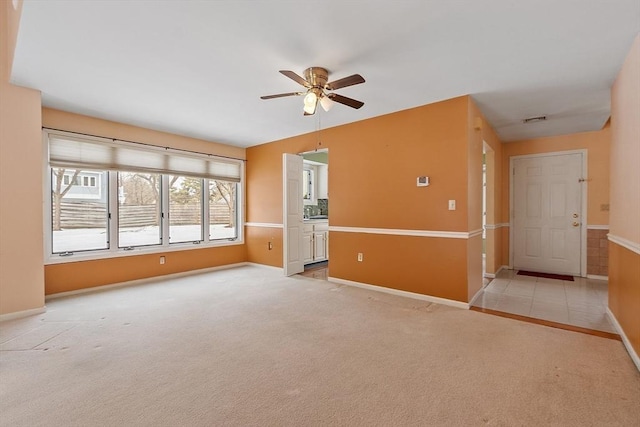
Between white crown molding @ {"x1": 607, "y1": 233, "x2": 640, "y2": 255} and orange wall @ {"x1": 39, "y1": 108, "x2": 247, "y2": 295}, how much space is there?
5562 mm

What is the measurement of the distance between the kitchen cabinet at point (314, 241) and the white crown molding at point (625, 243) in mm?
4247

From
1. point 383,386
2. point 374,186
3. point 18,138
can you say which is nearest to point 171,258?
point 18,138

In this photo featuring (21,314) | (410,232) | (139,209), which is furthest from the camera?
(139,209)

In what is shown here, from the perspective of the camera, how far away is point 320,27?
210cm

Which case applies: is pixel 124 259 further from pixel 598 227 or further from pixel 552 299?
pixel 598 227

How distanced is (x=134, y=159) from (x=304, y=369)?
13.8 ft

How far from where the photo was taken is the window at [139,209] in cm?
445

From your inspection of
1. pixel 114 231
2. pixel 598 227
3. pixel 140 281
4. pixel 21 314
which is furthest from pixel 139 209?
pixel 598 227

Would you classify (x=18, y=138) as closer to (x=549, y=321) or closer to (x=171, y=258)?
(x=171, y=258)

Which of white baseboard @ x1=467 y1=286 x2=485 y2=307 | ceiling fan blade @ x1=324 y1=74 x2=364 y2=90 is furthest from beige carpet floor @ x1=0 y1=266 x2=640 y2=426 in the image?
ceiling fan blade @ x1=324 y1=74 x2=364 y2=90

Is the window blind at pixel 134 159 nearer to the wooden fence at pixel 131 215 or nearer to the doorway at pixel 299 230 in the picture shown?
the wooden fence at pixel 131 215

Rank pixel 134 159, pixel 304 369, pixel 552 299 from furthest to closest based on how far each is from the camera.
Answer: pixel 134 159, pixel 552 299, pixel 304 369

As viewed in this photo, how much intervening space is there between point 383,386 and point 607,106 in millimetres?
4423

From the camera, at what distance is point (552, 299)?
145 inches
